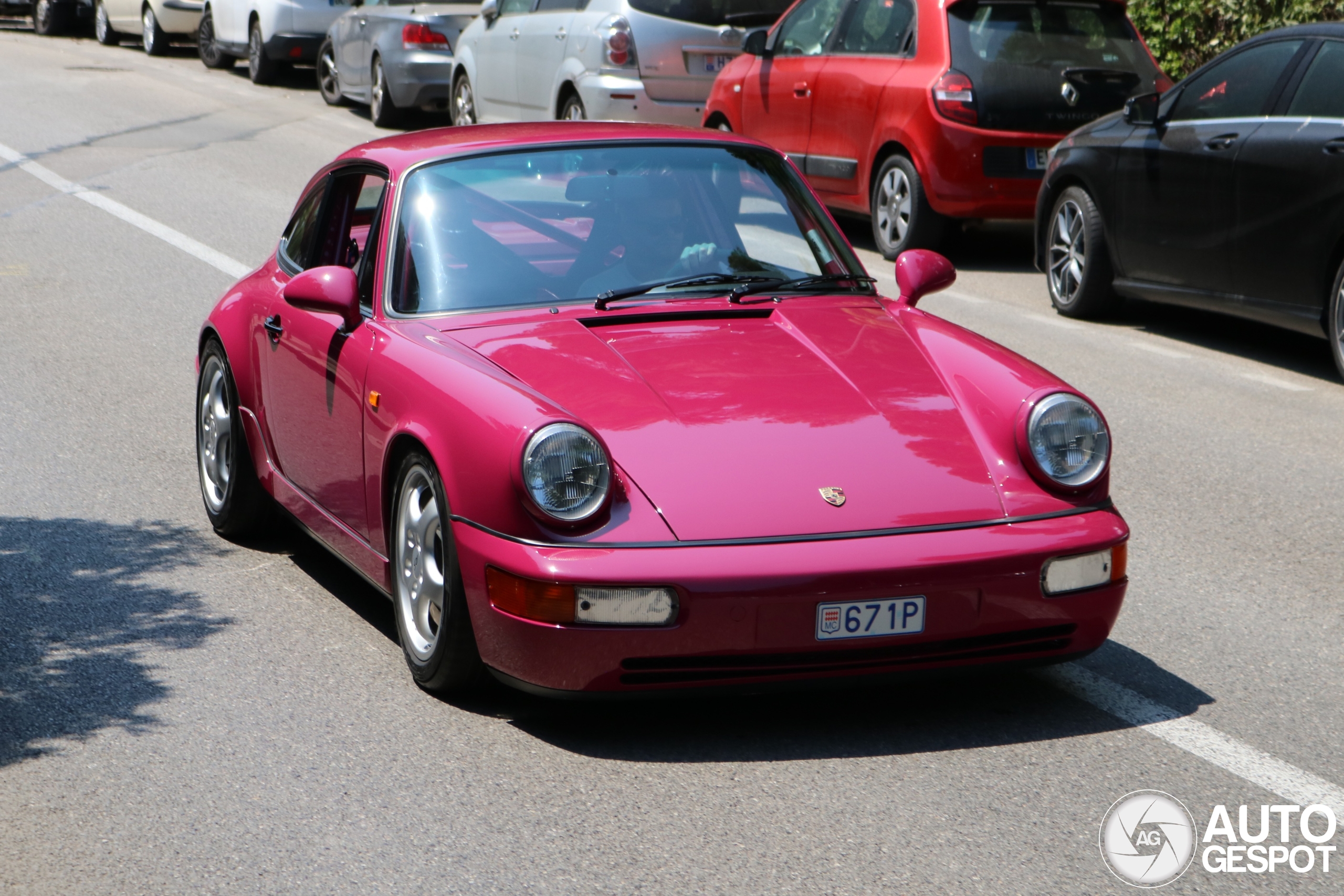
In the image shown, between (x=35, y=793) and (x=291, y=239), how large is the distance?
2.74 m

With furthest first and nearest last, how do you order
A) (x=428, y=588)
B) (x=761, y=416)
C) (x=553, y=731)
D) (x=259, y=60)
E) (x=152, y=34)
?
(x=152, y=34) → (x=259, y=60) → (x=428, y=588) → (x=761, y=416) → (x=553, y=731)

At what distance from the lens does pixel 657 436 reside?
4.28 meters

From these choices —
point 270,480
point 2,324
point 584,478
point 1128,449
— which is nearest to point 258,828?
point 584,478

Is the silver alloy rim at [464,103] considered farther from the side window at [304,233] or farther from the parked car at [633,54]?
the side window at [304,233]

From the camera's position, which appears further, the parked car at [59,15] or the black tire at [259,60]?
the parked car at [59,15]

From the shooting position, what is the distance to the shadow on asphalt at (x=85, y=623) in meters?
4.38

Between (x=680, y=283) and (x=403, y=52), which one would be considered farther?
(x=403, y=52)

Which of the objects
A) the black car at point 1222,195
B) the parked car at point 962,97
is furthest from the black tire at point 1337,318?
the parked car at point 962,97

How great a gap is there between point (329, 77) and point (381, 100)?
258cm

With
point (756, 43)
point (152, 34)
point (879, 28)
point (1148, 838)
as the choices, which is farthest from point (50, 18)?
point (1148, 838)

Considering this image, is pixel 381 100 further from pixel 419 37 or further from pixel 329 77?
pixel 329 77

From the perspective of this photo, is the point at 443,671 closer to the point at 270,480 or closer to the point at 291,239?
the point at 270,480

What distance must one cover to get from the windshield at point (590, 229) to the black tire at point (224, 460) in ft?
3.91

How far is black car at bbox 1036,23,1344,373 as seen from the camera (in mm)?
8609
